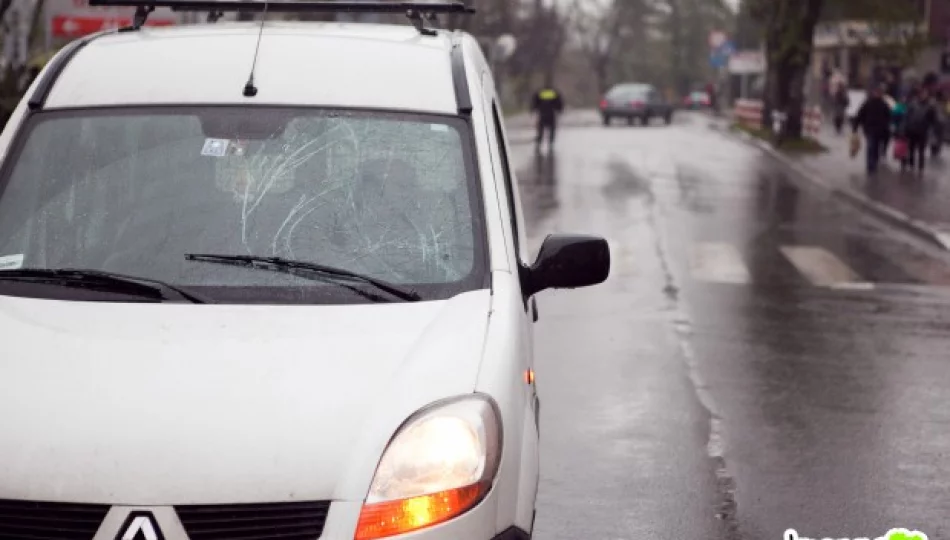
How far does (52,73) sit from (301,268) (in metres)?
1.28

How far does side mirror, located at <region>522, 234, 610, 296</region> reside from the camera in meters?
5.24

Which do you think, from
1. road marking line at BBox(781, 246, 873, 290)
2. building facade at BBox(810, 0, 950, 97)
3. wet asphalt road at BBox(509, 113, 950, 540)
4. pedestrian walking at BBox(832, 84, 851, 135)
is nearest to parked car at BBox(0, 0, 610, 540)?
wet asphalt road at BBox(509, 113, 950, 540)

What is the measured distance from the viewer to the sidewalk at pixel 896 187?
2359cm

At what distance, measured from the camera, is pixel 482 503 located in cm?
411

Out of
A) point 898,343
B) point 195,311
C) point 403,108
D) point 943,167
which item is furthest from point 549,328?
point 943,167

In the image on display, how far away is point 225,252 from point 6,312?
633mm

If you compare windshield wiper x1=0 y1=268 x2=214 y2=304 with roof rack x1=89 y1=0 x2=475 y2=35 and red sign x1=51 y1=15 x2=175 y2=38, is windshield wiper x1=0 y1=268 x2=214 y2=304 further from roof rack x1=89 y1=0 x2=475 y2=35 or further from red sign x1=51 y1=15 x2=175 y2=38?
red sign x1=51 y1=15 x2=175 y2=38

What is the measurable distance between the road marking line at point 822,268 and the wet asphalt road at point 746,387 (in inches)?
1.5

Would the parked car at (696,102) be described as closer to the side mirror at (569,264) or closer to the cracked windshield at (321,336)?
the cracked windshield at (321,336)

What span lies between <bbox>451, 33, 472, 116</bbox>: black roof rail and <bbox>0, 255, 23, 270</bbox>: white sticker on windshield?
139 cm

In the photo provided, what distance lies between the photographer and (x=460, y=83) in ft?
18.0

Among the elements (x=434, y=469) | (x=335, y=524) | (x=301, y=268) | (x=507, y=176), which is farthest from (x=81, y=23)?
(x=335, y=524)

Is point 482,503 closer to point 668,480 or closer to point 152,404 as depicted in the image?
point 152,404

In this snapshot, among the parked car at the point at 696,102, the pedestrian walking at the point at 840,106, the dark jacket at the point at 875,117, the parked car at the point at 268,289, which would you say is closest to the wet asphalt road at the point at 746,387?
the parked car at the point at 268,289
